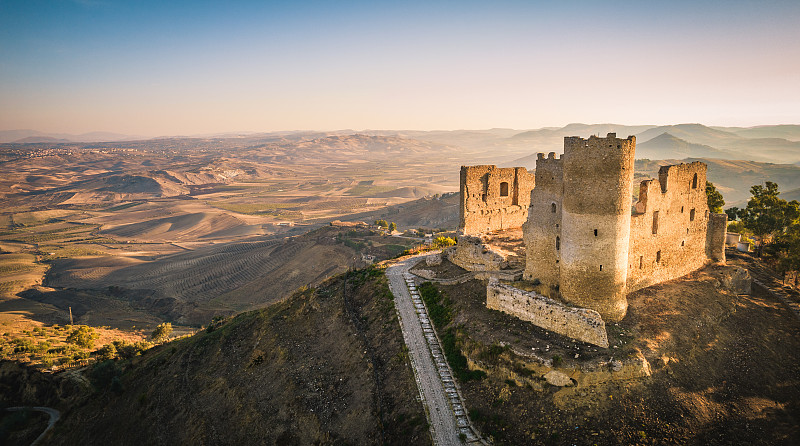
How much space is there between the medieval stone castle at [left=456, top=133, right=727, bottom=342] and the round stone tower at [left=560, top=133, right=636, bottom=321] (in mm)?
45

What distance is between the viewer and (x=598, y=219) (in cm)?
2056

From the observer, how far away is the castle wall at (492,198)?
118 feet

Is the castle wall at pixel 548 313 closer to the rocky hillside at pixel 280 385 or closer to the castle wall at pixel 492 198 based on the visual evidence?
the rocky hillside at pixel 280 385

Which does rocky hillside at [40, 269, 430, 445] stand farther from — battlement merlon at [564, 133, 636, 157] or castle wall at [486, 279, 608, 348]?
battlement merlon at [564, 133, 636, 157]

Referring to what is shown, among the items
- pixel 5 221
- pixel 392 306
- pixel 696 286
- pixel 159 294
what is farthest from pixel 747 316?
pixel 5 221

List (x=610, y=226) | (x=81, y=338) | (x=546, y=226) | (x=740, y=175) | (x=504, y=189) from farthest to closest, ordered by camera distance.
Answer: (x=740, y=175), (x=81, y=338), (x=504, y=189), (x=546, y=226), (x=610, y=226)

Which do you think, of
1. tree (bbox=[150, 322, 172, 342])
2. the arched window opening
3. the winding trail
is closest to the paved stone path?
the arched window opening

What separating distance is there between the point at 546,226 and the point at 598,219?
4.11 meters

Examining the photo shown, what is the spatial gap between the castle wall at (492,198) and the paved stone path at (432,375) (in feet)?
31.9

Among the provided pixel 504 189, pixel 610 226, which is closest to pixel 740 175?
pixel 504 189

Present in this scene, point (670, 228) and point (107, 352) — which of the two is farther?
point (107, 352)

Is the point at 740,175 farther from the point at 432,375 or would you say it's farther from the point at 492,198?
the point at 432,375

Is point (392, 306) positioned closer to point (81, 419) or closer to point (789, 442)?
point (789, 442)

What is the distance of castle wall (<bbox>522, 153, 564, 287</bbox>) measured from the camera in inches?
950
